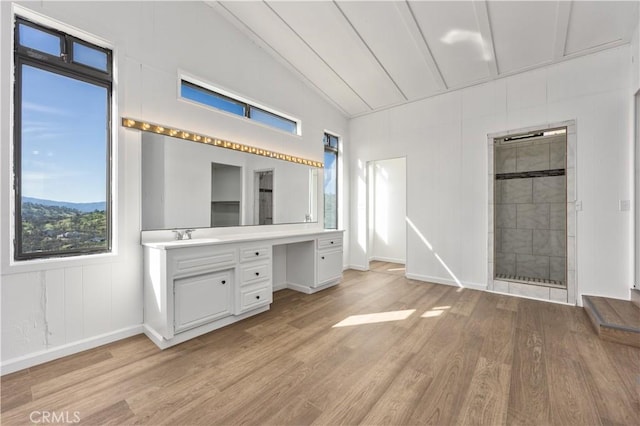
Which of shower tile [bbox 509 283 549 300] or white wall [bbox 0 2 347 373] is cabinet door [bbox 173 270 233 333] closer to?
white wall [bbox 0 2 347 373]

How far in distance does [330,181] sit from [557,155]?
3618 mm

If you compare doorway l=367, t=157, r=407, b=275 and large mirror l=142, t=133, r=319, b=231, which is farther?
doorway l=367, t=157, r=407, b=275

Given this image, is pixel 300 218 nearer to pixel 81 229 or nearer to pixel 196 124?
pixel 196 124

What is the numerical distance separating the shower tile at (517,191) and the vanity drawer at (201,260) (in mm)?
4432

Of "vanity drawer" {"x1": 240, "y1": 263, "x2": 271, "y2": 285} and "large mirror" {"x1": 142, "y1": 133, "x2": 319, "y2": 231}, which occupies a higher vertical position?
"large mirror" {"x1": 142, "y1": 133, "x2": 319, "y2": 231}

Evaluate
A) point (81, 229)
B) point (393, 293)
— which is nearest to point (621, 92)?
point (393, 293)

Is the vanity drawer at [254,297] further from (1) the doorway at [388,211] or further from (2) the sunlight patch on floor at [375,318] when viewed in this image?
(1) the doorway at [388,211]

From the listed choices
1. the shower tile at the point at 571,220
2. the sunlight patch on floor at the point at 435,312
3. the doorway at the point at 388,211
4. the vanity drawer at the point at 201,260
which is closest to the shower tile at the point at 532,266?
the shower tile at the point at 571,220

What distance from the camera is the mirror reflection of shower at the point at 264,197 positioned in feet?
11.7

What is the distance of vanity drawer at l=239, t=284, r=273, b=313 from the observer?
9.18ft

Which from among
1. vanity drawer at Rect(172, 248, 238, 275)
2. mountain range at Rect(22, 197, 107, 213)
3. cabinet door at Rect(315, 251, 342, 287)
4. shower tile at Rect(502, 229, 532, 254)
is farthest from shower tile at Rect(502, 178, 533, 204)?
mountain range at Rect(22, 197, 107, 213)

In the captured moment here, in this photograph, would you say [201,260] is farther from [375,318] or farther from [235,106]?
[235,106]

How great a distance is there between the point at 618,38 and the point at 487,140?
5.04 ft

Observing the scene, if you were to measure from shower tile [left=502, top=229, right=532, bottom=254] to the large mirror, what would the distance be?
3.54m
